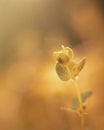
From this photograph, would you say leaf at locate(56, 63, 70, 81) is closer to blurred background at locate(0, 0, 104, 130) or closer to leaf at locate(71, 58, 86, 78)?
leaf at locate(71, 58, 86, 78)

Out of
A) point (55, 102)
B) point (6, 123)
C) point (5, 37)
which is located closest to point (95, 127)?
point (55, 102)

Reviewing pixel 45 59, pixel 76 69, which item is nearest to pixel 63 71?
pixel 76 69

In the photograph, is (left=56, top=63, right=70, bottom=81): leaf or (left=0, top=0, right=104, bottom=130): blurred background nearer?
(left=56, top=63, right=70, bottom=81): leaf

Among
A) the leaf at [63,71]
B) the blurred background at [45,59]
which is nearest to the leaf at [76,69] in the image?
the leaf at [63,71]

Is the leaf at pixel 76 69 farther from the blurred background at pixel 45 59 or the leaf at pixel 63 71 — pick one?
the blurred background at pixel 45 59

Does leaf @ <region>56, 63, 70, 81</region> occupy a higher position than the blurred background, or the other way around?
the blurred background

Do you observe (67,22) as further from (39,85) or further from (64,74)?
(64,74)

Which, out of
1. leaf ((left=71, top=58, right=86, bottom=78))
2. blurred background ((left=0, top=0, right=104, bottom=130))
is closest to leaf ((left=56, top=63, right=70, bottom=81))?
leaf ((left=71, top=58, right=86, bottom=78))

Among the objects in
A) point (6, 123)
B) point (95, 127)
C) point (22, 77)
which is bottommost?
point (95, 127)
